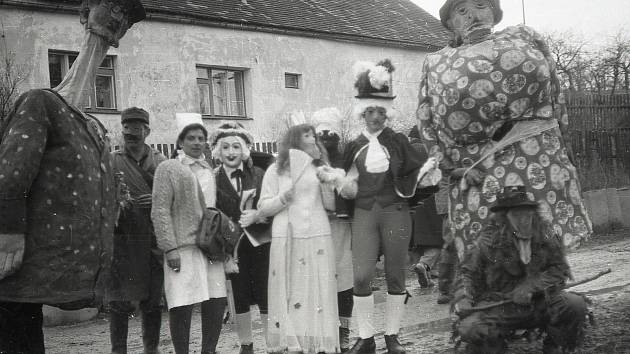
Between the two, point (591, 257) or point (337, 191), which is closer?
point (337, 191)

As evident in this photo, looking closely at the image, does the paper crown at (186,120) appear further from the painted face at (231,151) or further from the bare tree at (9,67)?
the bare tree at (9,67)

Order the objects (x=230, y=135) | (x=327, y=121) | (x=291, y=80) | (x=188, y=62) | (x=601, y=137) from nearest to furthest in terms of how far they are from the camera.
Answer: (x=230, y=135) < (x=327, y=121) < (x=601, y=137) < (x=188, y=62) < (x=291, y=80)

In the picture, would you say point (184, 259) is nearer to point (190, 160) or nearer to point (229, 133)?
point (190, 160)

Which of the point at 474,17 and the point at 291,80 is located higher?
the point at 291,80

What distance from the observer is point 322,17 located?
2152 centimetres

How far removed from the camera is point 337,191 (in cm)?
556

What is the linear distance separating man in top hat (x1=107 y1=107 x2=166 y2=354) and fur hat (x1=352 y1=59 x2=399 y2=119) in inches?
66.4

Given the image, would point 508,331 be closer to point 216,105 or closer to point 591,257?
point 591,257

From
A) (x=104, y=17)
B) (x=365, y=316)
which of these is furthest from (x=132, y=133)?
(x=365, y=316)

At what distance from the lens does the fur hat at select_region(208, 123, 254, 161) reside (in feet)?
19.6

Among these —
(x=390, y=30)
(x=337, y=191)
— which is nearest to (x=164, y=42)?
(x=390, y=30)

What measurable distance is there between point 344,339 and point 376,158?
4.57 feet

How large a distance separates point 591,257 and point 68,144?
8.12 meters

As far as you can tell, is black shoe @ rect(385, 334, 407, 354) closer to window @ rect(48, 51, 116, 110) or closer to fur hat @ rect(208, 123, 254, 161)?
fur hat @ rect(208, 123, 254, 161)
